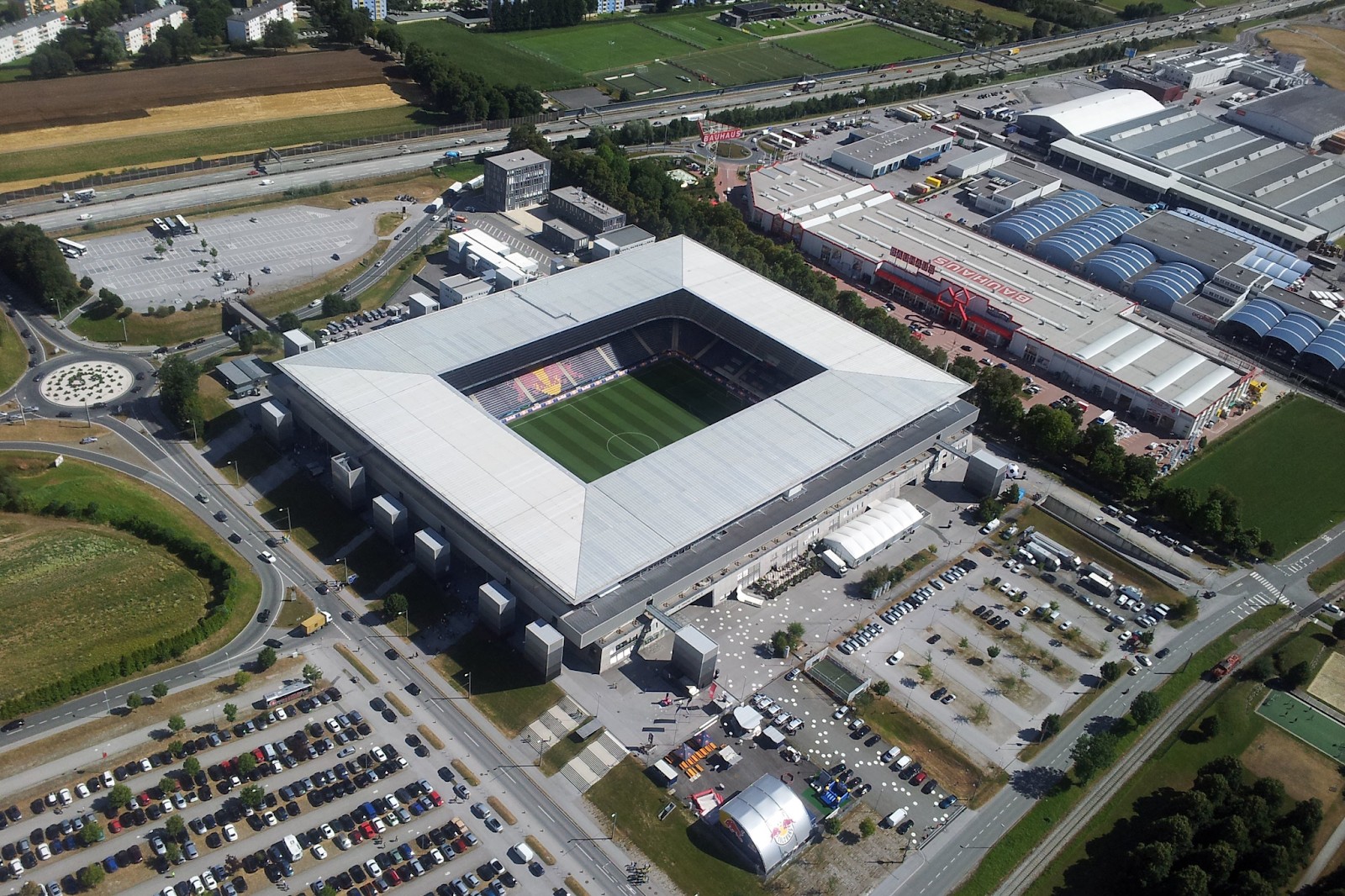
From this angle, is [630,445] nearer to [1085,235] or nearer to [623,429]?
[623,429]

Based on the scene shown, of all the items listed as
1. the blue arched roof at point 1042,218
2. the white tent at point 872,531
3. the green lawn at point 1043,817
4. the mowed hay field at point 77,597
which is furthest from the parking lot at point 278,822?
the blue arched roof at point 1042,218

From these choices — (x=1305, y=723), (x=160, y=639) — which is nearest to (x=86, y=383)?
(x=160, y=639)

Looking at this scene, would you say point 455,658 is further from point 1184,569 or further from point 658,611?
point 1184,569

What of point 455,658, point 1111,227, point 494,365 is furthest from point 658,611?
point 1111,227

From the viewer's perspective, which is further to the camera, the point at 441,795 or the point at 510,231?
the point at 510,231

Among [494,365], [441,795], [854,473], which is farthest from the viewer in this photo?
[494,365]

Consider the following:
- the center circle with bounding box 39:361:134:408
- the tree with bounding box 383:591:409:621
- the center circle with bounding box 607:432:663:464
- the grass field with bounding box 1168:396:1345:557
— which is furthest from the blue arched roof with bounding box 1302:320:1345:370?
the center circle with bounding box 39:361:134:408

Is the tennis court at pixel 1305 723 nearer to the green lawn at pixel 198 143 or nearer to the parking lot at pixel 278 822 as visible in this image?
the parking lot at pixel 278 822
